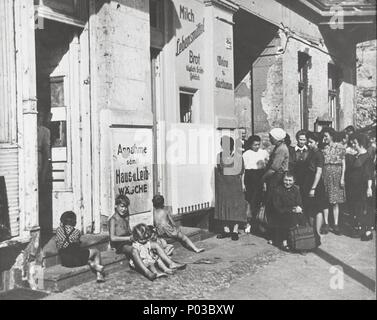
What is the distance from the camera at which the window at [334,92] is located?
1622 cm

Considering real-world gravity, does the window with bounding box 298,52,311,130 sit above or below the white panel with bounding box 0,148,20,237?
above

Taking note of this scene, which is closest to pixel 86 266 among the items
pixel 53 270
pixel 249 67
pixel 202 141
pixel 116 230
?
pixel 53 270

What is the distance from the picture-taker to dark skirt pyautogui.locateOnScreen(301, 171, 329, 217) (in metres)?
8.46

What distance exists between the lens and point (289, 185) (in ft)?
25.2

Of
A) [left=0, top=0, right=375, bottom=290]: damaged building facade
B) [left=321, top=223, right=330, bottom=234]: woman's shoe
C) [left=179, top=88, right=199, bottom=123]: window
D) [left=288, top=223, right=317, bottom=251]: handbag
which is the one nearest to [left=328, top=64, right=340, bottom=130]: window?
[left=0, top=0, right=375, bottom=290]: damaged building facade

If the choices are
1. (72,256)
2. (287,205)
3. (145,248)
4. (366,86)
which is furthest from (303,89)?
(72,256)

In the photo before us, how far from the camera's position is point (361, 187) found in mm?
8711

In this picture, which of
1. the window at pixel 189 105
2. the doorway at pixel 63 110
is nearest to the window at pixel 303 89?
the window at pixel 189 105

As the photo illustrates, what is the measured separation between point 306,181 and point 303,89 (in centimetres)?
596

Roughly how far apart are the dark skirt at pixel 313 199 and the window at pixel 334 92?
26.5ft

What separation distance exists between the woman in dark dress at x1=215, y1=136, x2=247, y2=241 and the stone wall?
38.4 ft

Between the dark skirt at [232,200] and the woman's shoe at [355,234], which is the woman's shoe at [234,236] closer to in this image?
the dark skirt at [232,200]

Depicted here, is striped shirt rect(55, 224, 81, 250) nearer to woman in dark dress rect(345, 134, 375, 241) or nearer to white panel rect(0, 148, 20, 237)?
white panel rect(0, 148, 20, 237)

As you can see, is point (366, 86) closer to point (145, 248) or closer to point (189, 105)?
point (189, 105)
